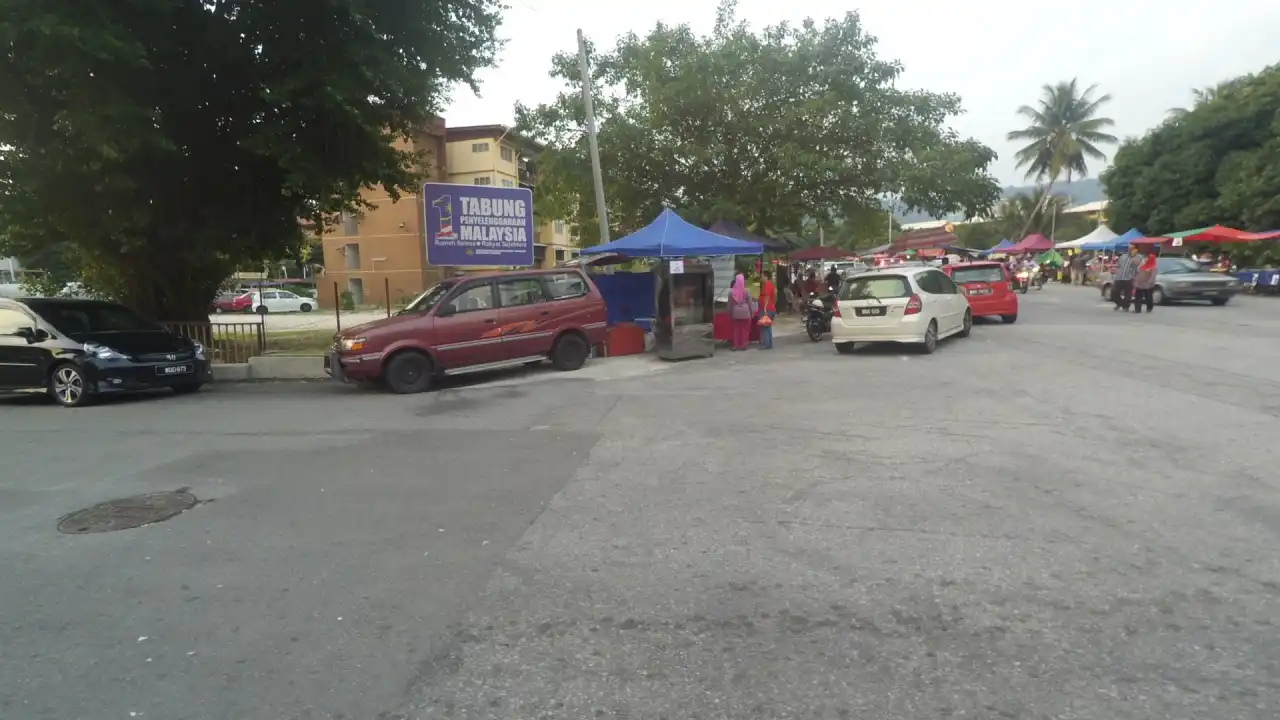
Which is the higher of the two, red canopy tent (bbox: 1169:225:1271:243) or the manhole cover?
red canopy tent (bbox: 1169:225:1271:243)

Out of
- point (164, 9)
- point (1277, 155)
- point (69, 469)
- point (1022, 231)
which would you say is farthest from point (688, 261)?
point (1022, 231)

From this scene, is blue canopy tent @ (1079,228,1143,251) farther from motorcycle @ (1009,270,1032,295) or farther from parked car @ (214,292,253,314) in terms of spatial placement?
parked car @ (214,292,253,314)

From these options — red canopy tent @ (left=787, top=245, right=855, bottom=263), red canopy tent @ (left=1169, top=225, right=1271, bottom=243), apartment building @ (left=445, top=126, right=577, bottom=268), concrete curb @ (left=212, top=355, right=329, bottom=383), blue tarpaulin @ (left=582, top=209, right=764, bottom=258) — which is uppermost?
apartment building @ (left=445, top=126, right=577, bottom=268)

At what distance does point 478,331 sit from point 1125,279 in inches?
661

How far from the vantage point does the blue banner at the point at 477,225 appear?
1498 cm

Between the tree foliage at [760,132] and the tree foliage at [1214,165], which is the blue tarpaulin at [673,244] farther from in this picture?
the tree foliage at [1214,165]

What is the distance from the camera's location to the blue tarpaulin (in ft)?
46.4

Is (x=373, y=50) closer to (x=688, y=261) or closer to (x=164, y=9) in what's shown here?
(x=164, y=9)

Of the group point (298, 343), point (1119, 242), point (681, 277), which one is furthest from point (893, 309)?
point (1119, 242)

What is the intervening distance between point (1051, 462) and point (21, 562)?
715 centimetres

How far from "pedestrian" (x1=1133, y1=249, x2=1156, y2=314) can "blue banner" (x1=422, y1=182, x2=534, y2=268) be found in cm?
1451

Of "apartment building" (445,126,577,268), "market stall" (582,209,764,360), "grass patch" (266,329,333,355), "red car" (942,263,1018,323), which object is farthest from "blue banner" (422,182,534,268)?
"apartment building" (445,126,577,268)

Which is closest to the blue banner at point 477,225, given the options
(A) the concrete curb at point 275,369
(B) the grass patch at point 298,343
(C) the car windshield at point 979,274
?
(A) the concrete curb at point 275,369

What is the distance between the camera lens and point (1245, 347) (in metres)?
12.7
